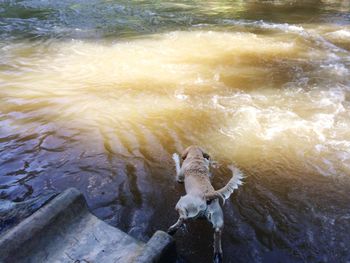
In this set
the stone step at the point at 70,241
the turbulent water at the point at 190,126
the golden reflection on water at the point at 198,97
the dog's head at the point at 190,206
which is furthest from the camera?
the golden reflection on water at the point at 198,97

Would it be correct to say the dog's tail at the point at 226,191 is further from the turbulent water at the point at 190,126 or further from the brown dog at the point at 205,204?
the turbulent water at the point at 190,126

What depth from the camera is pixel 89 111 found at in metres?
7.06

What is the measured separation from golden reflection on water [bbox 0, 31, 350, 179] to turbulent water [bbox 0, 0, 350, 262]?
0.11 ft

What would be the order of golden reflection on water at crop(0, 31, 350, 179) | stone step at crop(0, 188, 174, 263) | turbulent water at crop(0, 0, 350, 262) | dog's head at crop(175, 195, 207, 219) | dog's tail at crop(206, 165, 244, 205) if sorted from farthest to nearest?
golden reflection on water at crop(0, 31, 350, 179)
turbulent water at crop(0, 0, 350, 262)
dog's tail at crop(206, 165, 244, 205)
dog's head at crop(175, 195, 207, 219)
stone step at crop(0, 188, 174, 263)

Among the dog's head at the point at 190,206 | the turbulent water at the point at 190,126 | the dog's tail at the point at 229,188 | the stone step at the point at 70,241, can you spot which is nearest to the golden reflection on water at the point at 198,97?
the turbulent water at the point at 190,126

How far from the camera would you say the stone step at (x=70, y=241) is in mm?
3250

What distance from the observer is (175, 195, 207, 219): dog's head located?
356cm

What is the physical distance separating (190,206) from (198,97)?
434 centimetres

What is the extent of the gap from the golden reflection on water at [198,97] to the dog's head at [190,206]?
188cm

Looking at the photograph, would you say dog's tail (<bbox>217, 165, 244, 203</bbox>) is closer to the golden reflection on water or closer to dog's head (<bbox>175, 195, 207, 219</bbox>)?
dog's head (<bbox>175, 195, 207, 219</bbox>)

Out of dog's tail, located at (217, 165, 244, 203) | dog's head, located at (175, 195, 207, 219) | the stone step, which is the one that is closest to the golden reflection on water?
dog's tail, located at (217, 165, 244, 203)

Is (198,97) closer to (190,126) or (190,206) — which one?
(190,126)

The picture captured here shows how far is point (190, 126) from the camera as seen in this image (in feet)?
21.2

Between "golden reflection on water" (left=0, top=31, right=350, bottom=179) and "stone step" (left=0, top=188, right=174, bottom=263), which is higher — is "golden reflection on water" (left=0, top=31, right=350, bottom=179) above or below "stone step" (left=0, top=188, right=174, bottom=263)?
below
